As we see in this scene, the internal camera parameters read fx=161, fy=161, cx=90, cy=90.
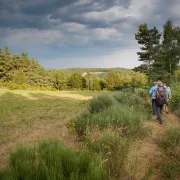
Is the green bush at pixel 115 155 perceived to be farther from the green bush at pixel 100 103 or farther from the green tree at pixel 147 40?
the green tree at pixel 147 40

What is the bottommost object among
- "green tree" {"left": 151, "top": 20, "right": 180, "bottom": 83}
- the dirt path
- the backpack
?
the dirt path

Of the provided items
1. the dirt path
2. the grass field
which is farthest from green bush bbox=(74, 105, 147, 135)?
the grass field

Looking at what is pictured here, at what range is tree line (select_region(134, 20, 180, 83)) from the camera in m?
25.3

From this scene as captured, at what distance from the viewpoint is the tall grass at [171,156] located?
9.06 feet

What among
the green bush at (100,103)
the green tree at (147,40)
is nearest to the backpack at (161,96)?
the green bush at (100,103)

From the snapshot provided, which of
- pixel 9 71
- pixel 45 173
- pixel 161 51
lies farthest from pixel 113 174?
pixel 9 71

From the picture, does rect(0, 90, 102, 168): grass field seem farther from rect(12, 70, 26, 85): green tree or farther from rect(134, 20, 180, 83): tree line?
rect(12, 70, 26, 85): green tree

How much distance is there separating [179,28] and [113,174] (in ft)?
96.6

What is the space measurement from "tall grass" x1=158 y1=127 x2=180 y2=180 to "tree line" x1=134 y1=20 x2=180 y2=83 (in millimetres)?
21076

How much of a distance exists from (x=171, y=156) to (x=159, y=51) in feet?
93.6

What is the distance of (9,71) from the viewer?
54719 mm

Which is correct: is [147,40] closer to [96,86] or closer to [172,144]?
[172,144]

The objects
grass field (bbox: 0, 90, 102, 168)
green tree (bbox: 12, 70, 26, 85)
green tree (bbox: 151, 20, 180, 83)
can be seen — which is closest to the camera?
grass field (bbox: 0, 90, 102, 168)

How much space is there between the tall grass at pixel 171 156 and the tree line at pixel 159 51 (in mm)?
21076
